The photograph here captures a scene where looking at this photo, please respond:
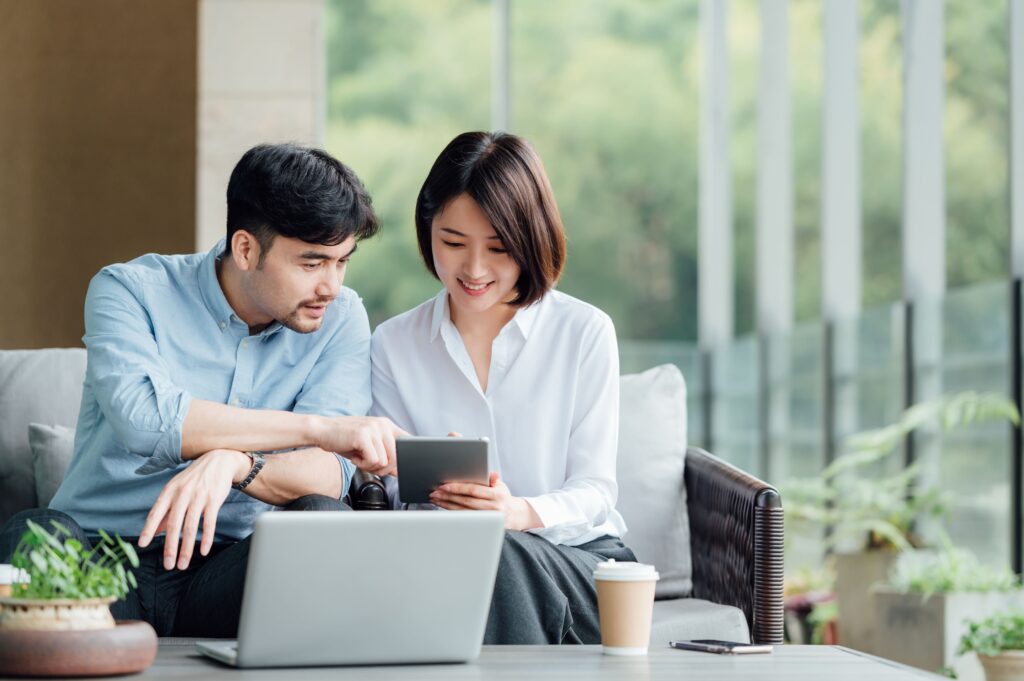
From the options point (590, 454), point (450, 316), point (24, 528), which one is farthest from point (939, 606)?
point (24, 528)

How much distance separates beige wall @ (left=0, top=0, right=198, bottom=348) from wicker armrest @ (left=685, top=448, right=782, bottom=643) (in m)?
1.96

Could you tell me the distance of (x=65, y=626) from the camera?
4.18 feet

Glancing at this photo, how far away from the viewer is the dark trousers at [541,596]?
183cm

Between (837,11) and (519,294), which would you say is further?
(837,11)

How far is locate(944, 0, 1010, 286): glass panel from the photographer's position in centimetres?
385

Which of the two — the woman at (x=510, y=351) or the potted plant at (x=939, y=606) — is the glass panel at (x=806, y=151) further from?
the woman at (x=510, y=351)

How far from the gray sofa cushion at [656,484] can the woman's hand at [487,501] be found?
54 centimetres

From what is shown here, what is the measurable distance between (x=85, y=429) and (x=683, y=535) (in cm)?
116

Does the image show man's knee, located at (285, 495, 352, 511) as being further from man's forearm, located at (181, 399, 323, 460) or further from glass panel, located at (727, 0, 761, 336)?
glass panel, located at (727, 0, 761, 336)

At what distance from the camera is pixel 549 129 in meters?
6.96

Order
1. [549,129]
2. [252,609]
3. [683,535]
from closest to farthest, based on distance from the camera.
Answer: [252,609] < [683,535] < [549,129]

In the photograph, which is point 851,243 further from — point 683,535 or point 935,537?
point 683,535

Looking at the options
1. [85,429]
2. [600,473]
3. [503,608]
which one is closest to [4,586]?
[503,608]

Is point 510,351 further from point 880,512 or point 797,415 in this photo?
point 797,415
